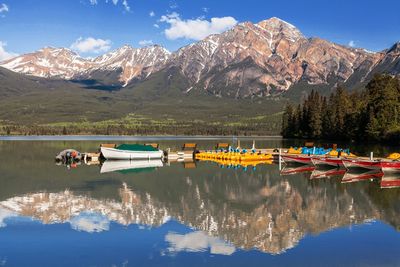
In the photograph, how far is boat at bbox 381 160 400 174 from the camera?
68.5 metres

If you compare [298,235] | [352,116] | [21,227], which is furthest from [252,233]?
[352,116]

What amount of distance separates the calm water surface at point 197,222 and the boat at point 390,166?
35.0 ft

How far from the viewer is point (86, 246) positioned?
89.9ft

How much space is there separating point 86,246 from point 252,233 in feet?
35.3

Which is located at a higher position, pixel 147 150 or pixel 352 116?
pixel 352 116

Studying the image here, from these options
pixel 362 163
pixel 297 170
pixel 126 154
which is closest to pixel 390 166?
pixel 362 163

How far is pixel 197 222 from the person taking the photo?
111 feet

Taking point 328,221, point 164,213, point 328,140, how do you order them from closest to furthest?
point 328,221, point 164,213, point 328,140

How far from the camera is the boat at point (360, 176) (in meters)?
63.6

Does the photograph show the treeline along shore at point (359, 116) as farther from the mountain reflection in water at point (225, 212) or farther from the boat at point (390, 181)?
the mountain reflection in water at point (225, 212)

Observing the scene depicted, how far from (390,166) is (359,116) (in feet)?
231

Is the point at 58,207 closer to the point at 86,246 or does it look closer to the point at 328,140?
the point at 86,246

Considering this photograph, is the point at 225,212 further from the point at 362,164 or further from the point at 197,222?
the point at 362,164

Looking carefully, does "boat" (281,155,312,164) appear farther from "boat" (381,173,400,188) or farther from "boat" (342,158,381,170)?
"boat" (381,173,400,188)
